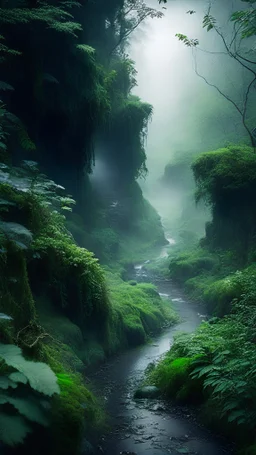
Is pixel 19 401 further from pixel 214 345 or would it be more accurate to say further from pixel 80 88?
pixel 80 88

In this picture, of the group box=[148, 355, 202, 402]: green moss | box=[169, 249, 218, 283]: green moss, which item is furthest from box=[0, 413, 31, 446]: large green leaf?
box=[169, 249, 218, 283]: green moss

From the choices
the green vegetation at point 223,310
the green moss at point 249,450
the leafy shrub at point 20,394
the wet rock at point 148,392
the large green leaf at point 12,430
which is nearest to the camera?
the large green leaf at point 12,430

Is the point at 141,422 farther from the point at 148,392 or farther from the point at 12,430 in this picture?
the point at 12,430

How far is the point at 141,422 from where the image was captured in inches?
250

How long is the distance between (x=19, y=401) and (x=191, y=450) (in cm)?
339

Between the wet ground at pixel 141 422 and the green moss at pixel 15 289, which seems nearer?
the green moss at pixel 15 289

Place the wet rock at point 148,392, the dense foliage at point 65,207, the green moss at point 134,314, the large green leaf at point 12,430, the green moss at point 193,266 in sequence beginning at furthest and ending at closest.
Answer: the green moss at point 193,266 → the green moss at point 134,314 → the wet rock at point 148,392 → the dense foliage at point 65,207 → the large green leaf at point 12,430

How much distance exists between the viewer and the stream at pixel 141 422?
547 cm

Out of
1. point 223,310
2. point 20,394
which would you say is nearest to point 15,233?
point 20,394

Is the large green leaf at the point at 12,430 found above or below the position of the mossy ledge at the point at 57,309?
below

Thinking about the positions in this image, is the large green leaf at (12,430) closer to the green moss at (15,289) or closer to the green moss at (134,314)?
the green moss at (15,289)

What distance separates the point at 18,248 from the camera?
5.82 m

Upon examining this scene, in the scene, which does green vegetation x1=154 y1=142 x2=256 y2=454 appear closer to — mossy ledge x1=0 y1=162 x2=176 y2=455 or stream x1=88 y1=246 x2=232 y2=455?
stream x1=88 y1=246 x2=232 y2=455

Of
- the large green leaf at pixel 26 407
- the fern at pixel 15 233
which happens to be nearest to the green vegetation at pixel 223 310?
the large green leaf at pixel 26 407
